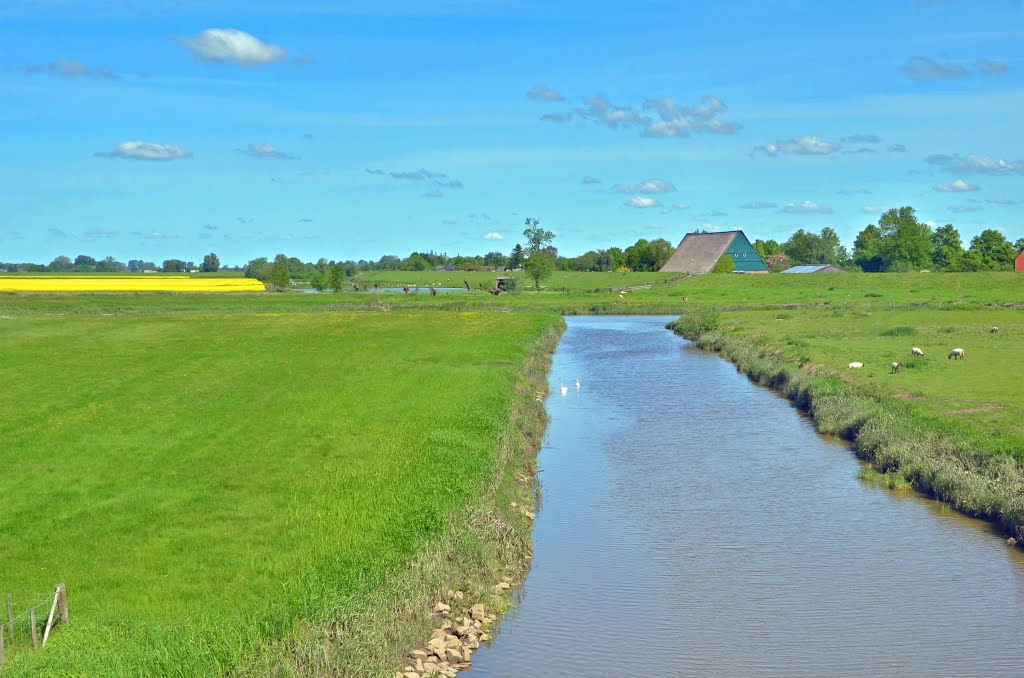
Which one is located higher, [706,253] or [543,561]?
[706,253]

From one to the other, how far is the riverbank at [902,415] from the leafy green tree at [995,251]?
9233cm

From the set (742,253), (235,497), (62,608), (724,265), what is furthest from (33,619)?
(742,253)

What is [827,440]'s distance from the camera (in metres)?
33.6

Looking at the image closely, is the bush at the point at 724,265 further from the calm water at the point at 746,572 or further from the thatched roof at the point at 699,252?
the calm water at the point at 746,572

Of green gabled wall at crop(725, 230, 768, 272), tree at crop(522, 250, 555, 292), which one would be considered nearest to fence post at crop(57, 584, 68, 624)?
tree at crop(522, 250, 555, 292)

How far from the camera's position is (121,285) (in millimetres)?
137750

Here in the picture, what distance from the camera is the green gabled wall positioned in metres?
A: 166

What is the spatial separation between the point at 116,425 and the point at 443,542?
15.7 metres

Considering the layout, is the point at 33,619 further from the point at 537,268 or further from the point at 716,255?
the point at 716,255

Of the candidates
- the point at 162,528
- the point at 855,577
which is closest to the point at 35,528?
the point at 162,528

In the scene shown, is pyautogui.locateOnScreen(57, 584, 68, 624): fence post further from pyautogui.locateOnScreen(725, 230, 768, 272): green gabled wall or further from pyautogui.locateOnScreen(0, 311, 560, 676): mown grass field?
pyautogui.locateOnScreen(725, 230, 768, 272): green gabled wall

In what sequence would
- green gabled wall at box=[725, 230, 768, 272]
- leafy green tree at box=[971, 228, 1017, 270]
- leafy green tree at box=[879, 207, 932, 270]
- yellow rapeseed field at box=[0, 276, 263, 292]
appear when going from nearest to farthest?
yellow rapeseed field at box=[0, 276, 263, 292] → leafy green tree at box=[971, 228, 1017, 270] → green gabled wall at box=[725, 230, 768, 272] → leafy green tree at box=[879, 207, 932, 270]

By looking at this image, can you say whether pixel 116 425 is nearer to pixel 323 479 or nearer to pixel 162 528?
pixel 323 479

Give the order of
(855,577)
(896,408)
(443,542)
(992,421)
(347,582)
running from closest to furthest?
(347,582)
(443,542)
(855,577)
(992,421)
(896,408)
